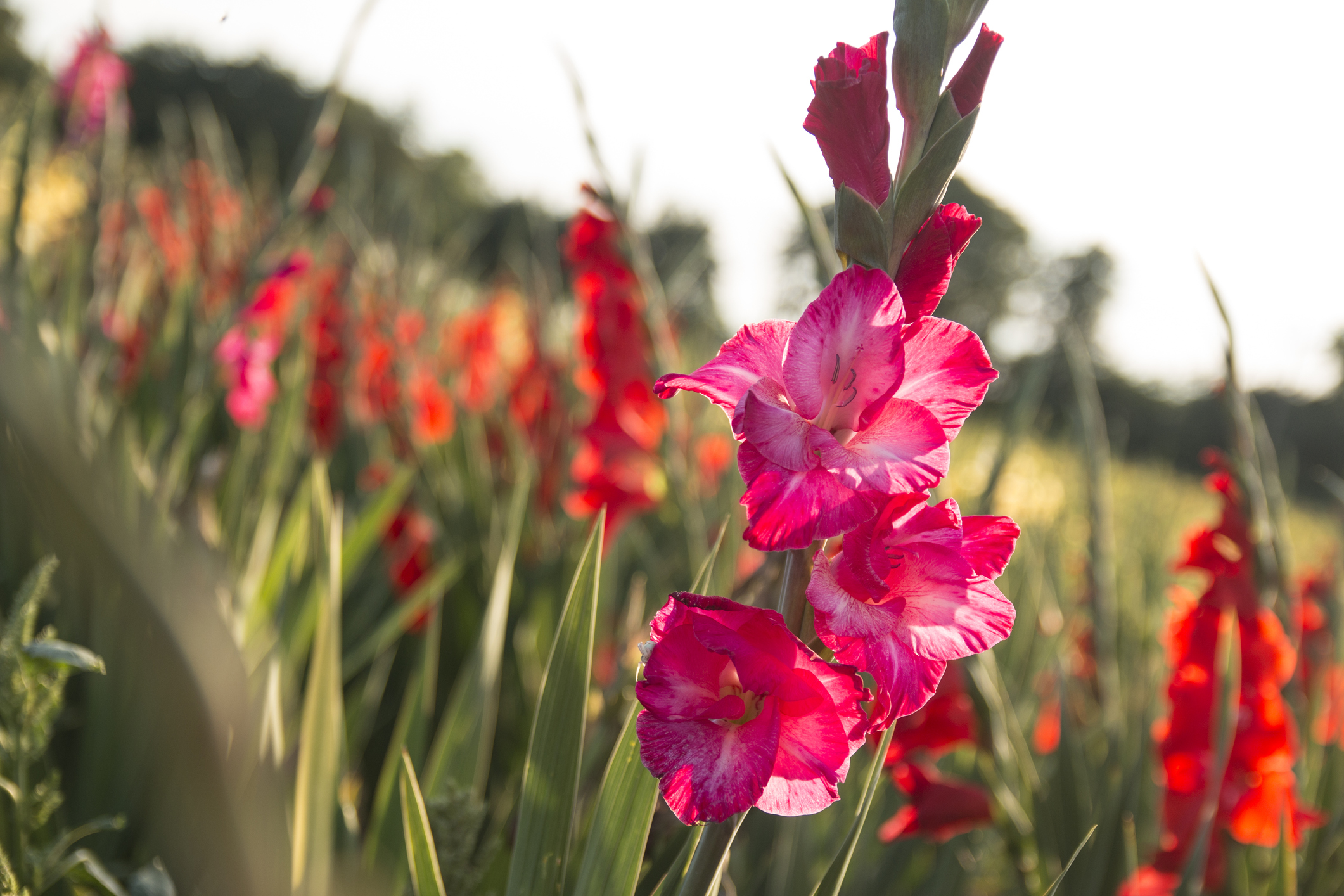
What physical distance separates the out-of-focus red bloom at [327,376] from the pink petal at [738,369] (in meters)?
1.61

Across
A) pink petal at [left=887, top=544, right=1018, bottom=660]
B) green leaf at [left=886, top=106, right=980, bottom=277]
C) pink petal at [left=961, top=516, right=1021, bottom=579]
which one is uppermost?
green leaf at [left=886, top=106, right=980, bottom=277]

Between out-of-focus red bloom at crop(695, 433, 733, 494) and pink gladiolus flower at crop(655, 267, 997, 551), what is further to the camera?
out-of-focus red bloom at crop(695, 433, 733, 494)

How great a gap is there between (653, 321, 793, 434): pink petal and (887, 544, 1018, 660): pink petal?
9 cm

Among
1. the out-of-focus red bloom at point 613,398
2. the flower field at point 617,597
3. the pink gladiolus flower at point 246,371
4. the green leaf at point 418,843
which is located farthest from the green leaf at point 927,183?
the pink gladiolus flower at point 246,371

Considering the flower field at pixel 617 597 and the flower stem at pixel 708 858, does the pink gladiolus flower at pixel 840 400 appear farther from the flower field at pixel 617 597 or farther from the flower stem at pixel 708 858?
the flower stem at pixel 708 858

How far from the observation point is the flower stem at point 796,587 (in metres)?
0.31

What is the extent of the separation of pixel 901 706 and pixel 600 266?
3.25 feet

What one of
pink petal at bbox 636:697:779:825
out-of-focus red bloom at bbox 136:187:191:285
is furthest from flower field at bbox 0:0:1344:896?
out-of-focus red bloom at bbox 136:187:191:285

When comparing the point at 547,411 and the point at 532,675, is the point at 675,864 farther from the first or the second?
the point at 547,411

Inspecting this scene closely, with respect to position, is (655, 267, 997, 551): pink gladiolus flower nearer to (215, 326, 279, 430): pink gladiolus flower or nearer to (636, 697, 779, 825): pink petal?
(636, 697, 779, 825): pink petal

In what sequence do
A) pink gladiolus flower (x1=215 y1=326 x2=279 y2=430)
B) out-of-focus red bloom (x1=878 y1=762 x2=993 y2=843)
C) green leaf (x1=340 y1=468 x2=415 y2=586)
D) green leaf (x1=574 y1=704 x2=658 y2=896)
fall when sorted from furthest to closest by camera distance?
1. pink gladiolus flower (x1=215 y1=326 x2=279 y2=430)
2. green leaf (x1=340 y1=468 x2=415 y2=586)
3. out-of-focus red bloom (x1=878 y1=762 x2=993 y2=843)
4. green leaf (x1=574 y1=704 x2=658 y2=896)

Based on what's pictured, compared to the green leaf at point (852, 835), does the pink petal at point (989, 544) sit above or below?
above

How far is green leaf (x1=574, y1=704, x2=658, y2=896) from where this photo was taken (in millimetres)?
378

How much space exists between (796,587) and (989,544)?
81 millimetres
